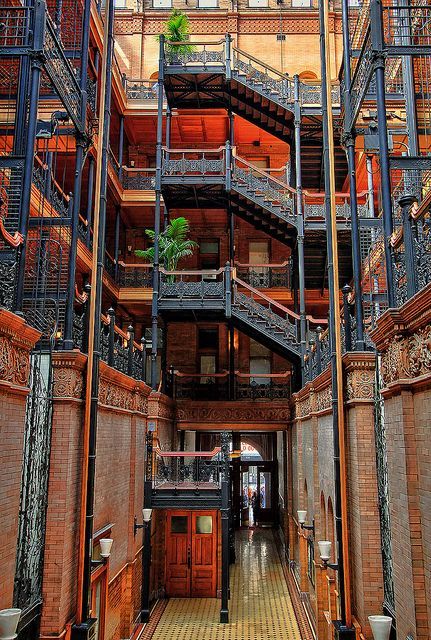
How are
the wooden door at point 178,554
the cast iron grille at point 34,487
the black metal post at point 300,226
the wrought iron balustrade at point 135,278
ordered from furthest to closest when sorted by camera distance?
the wrought iron balustrade at point 135,278, the black metal post at point 300,226, the wooden door at point 178,554, the cast iron grille at point 34,487

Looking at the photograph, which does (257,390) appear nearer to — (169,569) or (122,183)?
(169,569)

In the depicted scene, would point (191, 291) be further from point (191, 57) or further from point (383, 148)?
point (383, 148)

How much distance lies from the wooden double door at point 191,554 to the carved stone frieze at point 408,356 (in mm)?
12200

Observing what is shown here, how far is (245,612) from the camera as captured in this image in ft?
47.7

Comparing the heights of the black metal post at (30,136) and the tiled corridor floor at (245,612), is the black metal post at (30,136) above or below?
above

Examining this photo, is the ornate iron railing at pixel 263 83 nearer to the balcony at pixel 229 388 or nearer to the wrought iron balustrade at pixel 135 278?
the wrought iron balustrade at pixel 135 278

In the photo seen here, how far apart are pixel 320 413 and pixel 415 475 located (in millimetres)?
5909

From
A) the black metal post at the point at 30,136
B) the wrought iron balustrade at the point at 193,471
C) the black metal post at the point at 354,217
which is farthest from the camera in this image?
the wrought iron balustrade at the point at 193,471

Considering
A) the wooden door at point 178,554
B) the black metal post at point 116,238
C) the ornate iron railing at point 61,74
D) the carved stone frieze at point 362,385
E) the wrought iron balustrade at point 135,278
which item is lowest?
the wooden door at point 178,554

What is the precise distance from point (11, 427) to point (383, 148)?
5.34m

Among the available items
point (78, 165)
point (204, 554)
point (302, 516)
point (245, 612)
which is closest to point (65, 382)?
point (78, 165)

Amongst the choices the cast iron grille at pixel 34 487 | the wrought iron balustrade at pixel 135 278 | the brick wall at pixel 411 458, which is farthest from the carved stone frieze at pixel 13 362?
the wrought iron balustrade at pixel 135 278

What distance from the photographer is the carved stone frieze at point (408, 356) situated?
5.16m

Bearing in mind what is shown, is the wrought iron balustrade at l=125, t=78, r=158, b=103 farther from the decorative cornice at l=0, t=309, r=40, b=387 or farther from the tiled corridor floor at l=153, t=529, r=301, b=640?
the decorative cornice at l=0, t=309, r=40, b=387
